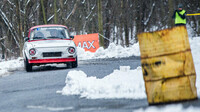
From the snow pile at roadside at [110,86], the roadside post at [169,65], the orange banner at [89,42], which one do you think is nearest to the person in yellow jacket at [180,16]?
the orange banner at [89,42]

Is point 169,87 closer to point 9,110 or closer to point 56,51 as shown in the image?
point 9,110

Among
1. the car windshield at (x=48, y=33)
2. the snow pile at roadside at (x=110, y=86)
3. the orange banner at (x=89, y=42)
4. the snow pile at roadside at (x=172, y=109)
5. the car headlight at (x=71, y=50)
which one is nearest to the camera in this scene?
the snow pile at roadside at (x=172, y=109)

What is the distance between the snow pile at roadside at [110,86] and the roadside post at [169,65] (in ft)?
3.48

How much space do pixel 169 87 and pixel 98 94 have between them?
1914 mm

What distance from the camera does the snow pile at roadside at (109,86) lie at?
22.0ft

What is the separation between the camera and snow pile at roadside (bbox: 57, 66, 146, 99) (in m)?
6.70

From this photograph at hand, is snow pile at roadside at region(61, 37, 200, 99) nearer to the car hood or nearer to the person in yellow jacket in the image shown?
the car hood

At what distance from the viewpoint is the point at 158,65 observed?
525 centimetres

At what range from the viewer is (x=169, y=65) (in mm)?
5207

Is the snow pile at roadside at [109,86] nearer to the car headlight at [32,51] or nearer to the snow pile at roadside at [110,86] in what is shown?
the snow pile at roadside at [110,86]

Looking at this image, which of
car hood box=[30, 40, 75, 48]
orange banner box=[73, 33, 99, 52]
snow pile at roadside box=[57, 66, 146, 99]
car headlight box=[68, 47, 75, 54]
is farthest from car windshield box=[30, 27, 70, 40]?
orange banner box=[73, 33, 99, 52]

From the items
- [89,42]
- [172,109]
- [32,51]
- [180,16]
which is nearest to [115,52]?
[89,42]

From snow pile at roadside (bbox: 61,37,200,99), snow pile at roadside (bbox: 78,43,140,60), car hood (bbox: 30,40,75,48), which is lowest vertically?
snow pile at roadside (bbox: 61,37,200,99)

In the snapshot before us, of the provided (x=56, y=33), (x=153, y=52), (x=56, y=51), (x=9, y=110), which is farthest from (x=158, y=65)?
(x=56, y=33)
